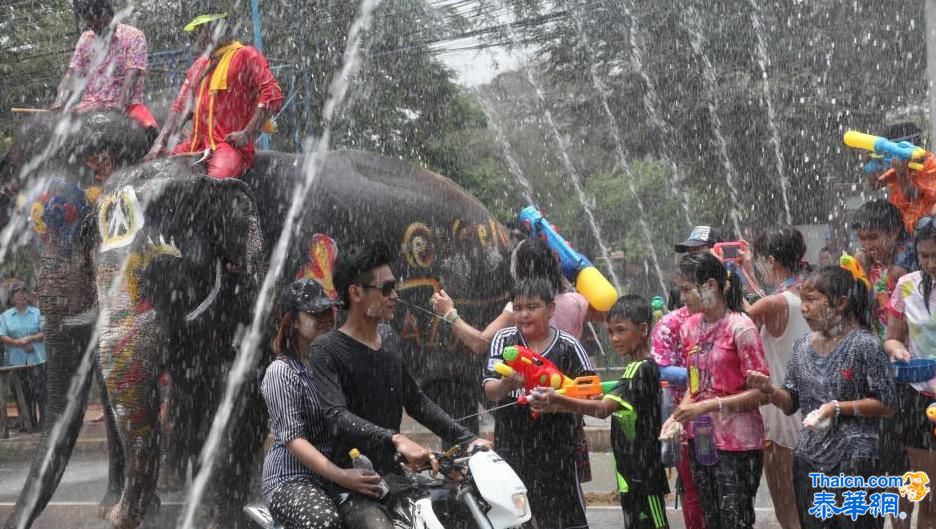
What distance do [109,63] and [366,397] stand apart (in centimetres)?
405

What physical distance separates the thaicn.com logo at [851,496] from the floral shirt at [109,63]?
15.7 feet

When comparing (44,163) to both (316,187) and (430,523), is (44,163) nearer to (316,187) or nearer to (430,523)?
(316,187)

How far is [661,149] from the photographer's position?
18.9m

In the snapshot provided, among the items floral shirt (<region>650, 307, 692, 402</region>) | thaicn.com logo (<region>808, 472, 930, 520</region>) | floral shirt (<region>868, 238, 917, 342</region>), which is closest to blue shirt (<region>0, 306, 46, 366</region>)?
floral shirt (<region>650, 307, 692, 402</region>)

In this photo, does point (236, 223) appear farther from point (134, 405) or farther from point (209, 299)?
point (134, 405)

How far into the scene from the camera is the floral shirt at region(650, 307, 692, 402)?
593cm

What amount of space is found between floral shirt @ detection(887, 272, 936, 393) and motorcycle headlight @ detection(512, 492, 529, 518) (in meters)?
2.25

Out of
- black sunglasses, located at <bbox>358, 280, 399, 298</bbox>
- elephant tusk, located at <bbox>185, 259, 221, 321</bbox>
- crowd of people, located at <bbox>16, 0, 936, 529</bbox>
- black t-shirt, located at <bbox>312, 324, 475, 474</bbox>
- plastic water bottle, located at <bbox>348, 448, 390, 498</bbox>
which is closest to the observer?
plastic water bottle, located at <bbox>348, 448, 390, 498</bbox>

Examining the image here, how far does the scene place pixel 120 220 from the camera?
6332 millimetres

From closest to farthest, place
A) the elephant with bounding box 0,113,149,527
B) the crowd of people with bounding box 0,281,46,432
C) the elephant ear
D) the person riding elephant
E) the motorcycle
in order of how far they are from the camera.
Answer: the motorcycle < the elephant ear < the person riding elephant < the elephant with bounding box 0,113,149,527 < the crowd of people with bounding box 0,281,46,432

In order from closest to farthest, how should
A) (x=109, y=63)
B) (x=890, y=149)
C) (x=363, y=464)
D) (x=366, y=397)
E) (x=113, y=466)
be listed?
(x=363, y=464) → (x=366, y=397) → (x=890, y=149) → (x=109, y=63) → (x=113, y=466)

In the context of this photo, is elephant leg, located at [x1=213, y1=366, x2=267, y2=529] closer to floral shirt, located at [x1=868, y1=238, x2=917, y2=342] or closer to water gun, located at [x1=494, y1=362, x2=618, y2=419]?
water gun, located at [x1=494, y1=362, x2=618, y2=419]

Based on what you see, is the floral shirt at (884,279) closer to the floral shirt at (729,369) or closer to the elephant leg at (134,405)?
the floral shirt at (729,369)

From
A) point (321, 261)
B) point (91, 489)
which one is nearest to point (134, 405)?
point (321, 261)
